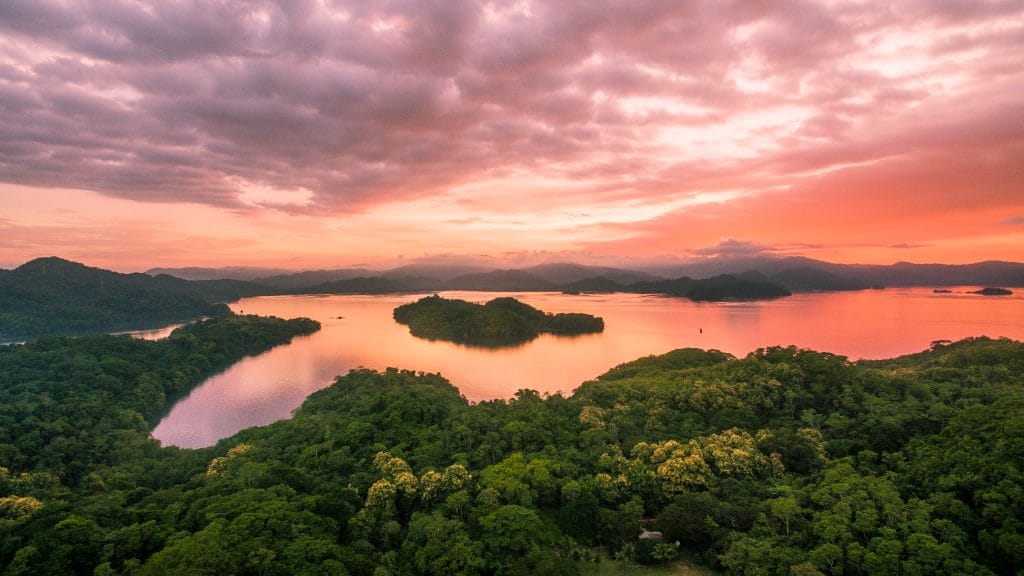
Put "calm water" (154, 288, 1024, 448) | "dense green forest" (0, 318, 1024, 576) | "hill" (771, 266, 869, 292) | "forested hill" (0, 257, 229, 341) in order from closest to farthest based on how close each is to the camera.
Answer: "dense green forest" (0, 318, 1024, 576) → "calm water" (154, 288, 1024, 448) → "forested hill" (0, 257, 229, 341) → "hill" (771, 266, 869, 292)

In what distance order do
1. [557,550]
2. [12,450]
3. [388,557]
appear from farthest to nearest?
[12,450] → [557,550] → [388,557]

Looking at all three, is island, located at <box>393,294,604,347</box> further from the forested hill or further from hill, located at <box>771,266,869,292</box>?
hill, located at <box>771,266,869,292</box>

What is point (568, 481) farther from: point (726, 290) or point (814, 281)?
point (814, 281)

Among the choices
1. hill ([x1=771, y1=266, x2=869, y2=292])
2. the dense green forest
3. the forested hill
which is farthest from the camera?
hill ([x1=771, y1=266, x2=869, y2=292])

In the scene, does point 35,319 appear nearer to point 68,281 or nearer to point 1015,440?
point 68,281

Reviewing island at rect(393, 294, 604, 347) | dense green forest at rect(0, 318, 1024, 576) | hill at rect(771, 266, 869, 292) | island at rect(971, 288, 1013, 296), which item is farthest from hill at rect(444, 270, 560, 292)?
dense green forest at rect(0, 318, 1024, 576)

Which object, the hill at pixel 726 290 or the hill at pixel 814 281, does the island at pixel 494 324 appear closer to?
the hill at pixel 726 290

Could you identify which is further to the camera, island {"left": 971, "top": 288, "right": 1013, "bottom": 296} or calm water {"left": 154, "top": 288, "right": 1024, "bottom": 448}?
island {"left": 971, "top": 288, "right": 1013, "bottom": 296}

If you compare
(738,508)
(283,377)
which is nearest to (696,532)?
(738,508)
